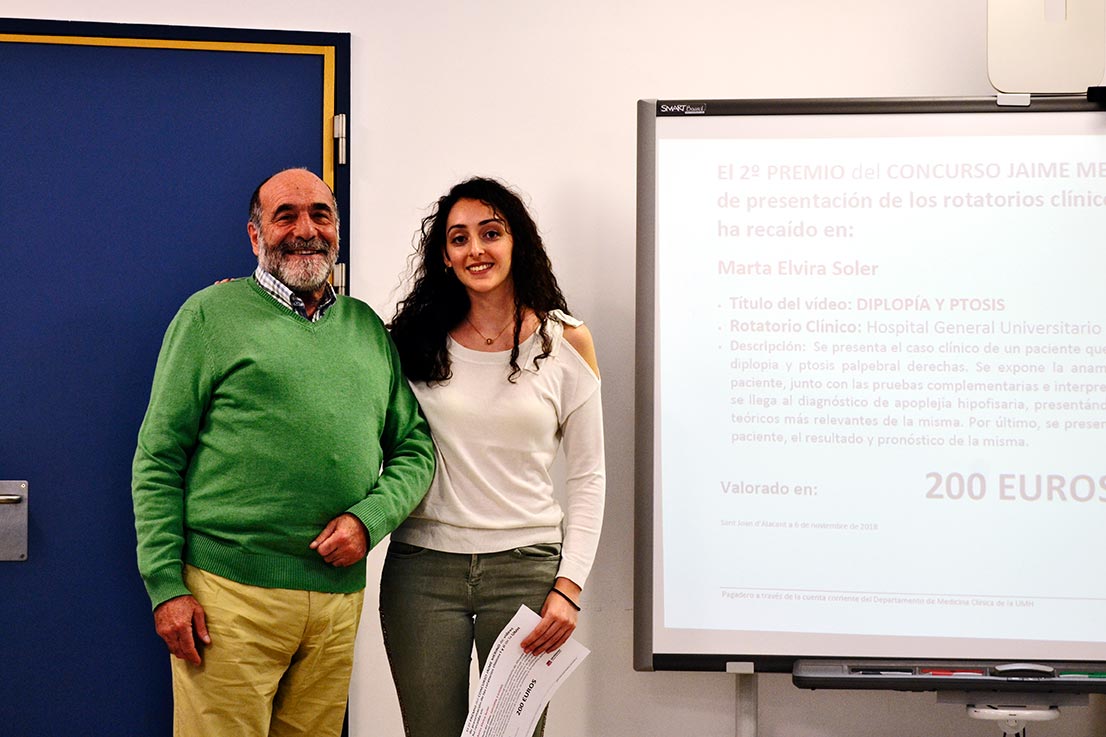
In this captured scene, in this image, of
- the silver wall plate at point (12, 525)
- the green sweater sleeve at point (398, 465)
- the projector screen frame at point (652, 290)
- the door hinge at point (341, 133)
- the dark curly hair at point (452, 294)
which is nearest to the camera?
the green sweater sleeve at point (398, 465)

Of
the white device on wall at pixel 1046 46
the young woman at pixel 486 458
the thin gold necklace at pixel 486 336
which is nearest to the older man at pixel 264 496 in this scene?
the young woman at pixel 486 458

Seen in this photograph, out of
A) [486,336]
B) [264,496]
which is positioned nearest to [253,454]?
[264,496]

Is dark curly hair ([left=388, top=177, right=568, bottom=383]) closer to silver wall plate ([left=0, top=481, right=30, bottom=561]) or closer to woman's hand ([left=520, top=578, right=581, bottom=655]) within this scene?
woman's hand ([left=520, top=578, right=581, bottom=655])

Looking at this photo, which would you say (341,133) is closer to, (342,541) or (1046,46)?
(342,541)

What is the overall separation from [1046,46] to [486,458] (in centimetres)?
174

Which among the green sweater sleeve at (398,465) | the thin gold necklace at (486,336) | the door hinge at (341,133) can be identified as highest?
the door hinge at (341,133)

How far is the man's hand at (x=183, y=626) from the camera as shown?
68.8 inches

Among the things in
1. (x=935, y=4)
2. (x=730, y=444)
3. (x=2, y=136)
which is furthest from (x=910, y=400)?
(x=2, y=136)

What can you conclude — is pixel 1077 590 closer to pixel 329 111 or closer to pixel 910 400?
pixel 910 400

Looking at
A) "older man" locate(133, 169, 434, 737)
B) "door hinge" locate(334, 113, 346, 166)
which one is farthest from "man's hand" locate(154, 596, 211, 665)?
"door hinge" locate(334, 113, 346, 166)

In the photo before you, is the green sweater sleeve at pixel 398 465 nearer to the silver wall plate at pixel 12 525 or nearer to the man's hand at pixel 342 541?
the man's hand at pixel 342 541

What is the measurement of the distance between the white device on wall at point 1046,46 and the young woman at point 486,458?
4.25 feet

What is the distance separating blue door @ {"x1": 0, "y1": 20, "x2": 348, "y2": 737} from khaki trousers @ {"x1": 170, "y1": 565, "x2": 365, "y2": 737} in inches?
32.9

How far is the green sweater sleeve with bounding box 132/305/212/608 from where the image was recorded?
1766mm
